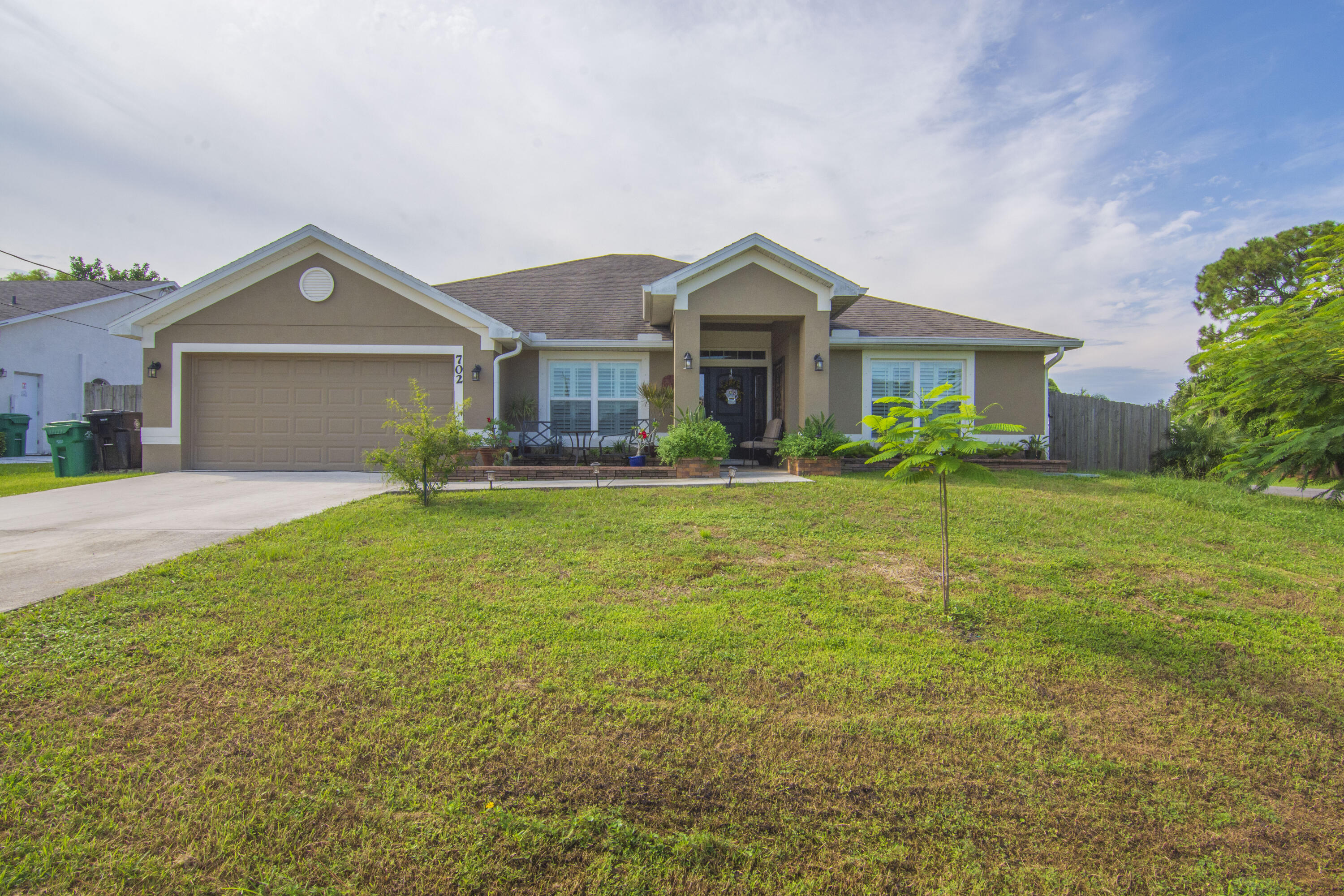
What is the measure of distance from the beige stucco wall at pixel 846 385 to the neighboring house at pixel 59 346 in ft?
61.8

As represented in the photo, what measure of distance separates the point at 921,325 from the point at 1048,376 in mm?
3148

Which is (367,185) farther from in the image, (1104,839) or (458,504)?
(1104,839)

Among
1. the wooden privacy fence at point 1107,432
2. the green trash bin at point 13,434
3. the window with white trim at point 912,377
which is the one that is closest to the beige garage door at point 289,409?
the window with white trim at point 912,377

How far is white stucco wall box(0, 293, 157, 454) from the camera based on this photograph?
1731 centimetres

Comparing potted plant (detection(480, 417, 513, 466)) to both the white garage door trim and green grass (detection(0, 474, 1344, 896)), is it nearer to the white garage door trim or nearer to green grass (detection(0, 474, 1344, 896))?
the white garage door trim

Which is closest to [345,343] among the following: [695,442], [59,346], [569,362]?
[569,362]

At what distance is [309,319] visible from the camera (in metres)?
11.6

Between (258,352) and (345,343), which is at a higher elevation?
(345,343)

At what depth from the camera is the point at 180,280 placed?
25547 millimetres

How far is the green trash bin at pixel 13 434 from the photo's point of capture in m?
16.2

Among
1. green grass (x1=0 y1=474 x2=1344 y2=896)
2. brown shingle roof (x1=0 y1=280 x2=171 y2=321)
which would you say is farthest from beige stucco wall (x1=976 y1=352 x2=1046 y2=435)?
brown shingle roof (x1=0 y1=280 x2=171 y2=321)

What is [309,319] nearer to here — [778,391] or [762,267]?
[762,267]

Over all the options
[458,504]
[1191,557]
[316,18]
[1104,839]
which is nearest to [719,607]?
[1104,839]

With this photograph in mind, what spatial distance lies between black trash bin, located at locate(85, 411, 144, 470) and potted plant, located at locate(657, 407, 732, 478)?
10.5 meters
